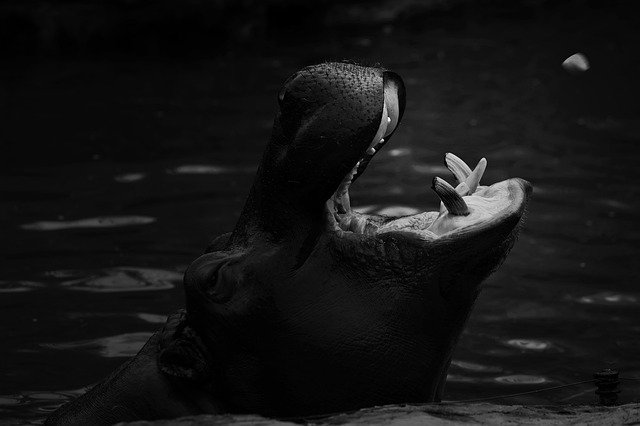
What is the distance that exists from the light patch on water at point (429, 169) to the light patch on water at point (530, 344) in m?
3.32

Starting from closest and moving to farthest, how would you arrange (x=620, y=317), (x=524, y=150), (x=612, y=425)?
(x=612, y=425) < (x=620, y=317) < (x=524, y=150)

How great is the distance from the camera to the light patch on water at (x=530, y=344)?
6.19 metres

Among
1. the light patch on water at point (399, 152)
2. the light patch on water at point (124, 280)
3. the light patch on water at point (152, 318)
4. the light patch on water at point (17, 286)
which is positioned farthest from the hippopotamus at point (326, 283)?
the light patch on water at point (399, 152)

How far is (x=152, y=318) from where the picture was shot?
6.54m

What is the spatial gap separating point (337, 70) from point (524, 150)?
6894 mm

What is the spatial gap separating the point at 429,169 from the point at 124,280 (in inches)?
129

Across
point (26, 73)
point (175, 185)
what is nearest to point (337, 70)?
point (175, 185)

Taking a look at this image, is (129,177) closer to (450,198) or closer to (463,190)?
(463,190)

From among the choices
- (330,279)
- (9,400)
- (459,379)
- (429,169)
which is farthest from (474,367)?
(429,169)

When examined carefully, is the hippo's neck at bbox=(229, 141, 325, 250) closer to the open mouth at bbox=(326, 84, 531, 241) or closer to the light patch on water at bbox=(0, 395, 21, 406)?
Answer: the open mouth at bbox=(326, 84, 531, 241)

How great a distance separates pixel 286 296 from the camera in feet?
11.6

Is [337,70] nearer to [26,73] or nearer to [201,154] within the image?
[201,154]

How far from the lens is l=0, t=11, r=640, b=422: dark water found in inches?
241

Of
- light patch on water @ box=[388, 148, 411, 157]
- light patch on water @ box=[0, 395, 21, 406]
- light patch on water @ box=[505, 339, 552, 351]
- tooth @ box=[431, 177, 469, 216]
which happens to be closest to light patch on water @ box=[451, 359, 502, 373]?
light patch on water @ box=[505, 339, 552, 351]
